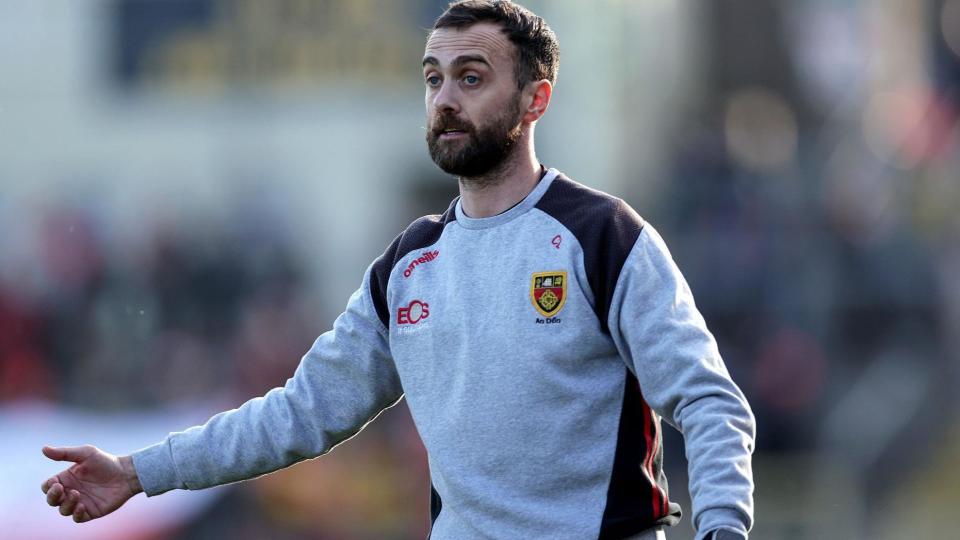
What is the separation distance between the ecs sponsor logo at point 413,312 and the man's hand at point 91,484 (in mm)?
829

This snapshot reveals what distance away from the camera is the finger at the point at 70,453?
4430 millimetres

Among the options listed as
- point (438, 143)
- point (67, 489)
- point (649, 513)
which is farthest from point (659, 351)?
point (67, 489)

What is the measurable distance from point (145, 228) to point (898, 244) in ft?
19.2

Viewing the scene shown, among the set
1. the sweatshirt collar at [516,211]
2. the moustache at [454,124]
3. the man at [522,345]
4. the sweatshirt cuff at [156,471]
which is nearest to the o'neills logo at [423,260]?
the man at [522,345]

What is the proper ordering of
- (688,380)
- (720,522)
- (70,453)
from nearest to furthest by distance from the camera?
1. (720,522)
2. (688,380)
3. (70,453)

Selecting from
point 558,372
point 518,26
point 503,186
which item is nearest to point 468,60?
point 518,26

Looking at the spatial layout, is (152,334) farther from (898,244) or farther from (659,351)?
(659,351)

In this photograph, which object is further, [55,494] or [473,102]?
[55,494]

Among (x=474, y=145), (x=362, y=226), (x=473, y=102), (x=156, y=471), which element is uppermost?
(x=473, y=102)

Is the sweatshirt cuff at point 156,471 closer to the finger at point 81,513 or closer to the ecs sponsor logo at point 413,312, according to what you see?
the finger at point 81,513

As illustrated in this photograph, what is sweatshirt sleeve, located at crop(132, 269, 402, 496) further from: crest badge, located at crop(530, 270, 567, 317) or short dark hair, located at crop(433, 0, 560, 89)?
short dark hair, located at crop(433, 0, 560, 89)

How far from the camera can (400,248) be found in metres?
4.45

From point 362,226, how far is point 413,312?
12734mm

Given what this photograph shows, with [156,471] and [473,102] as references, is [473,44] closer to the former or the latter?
[473,102]
